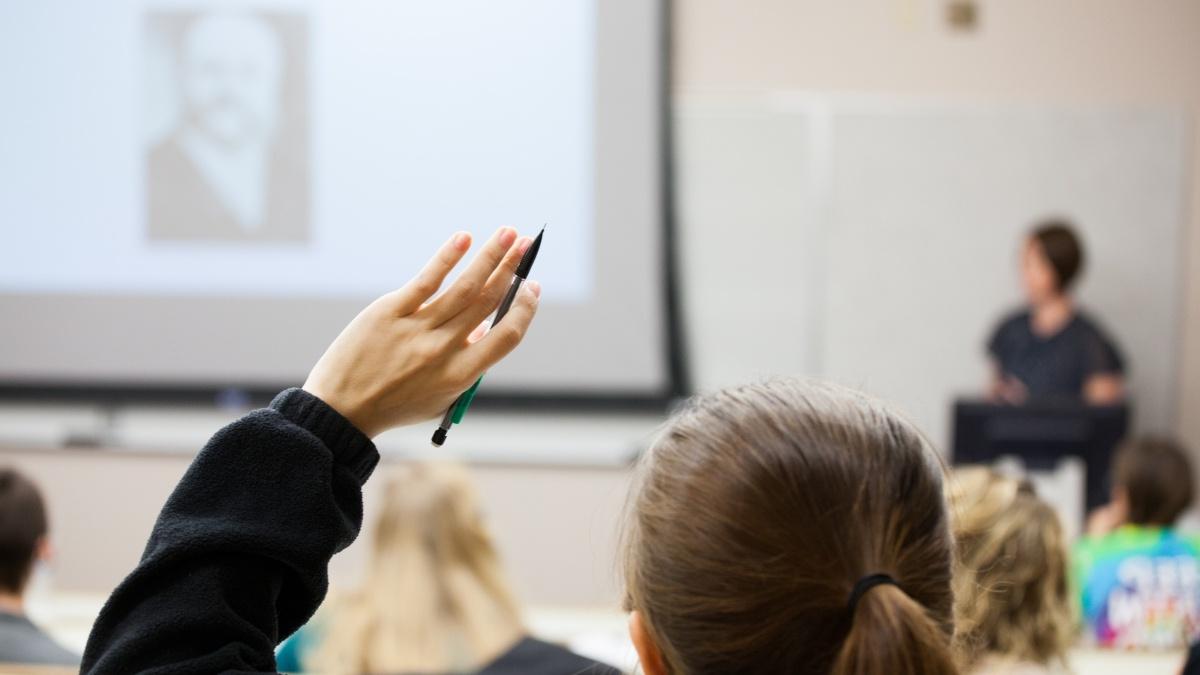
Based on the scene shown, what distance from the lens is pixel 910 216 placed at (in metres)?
4.36

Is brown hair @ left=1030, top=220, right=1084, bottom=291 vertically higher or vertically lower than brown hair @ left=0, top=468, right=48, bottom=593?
higher

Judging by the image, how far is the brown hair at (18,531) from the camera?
2.02m

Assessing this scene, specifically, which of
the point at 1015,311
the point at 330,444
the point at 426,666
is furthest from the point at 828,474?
the point at 1015,311

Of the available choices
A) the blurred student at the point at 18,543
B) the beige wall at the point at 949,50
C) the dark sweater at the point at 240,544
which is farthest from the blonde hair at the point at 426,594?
the beige wall at the point at 949,50

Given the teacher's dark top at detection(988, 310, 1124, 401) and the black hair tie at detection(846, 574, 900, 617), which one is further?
the teacher's dark top at detection(988, 310, 1124, 401)

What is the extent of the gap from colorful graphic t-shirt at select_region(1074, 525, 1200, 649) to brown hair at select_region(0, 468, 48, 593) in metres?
2.06

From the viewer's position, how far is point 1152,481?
2.80 meters

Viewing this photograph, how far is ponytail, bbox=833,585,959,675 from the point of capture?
691 millimetres

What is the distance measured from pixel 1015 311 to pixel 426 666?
121 inches

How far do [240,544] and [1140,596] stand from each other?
Result: 7.44 ft

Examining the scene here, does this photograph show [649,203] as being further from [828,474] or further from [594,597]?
[828,474]

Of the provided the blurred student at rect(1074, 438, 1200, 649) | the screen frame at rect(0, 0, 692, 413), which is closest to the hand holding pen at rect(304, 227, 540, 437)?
the blurred student at rect(1074, 438, 1200, 649)

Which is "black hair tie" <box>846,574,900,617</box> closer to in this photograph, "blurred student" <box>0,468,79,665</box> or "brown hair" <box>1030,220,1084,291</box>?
"blurred student" <box>0,468,79,665</box>

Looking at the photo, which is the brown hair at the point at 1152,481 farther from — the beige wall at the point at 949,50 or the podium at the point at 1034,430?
the beige wall at the point at 949,50
